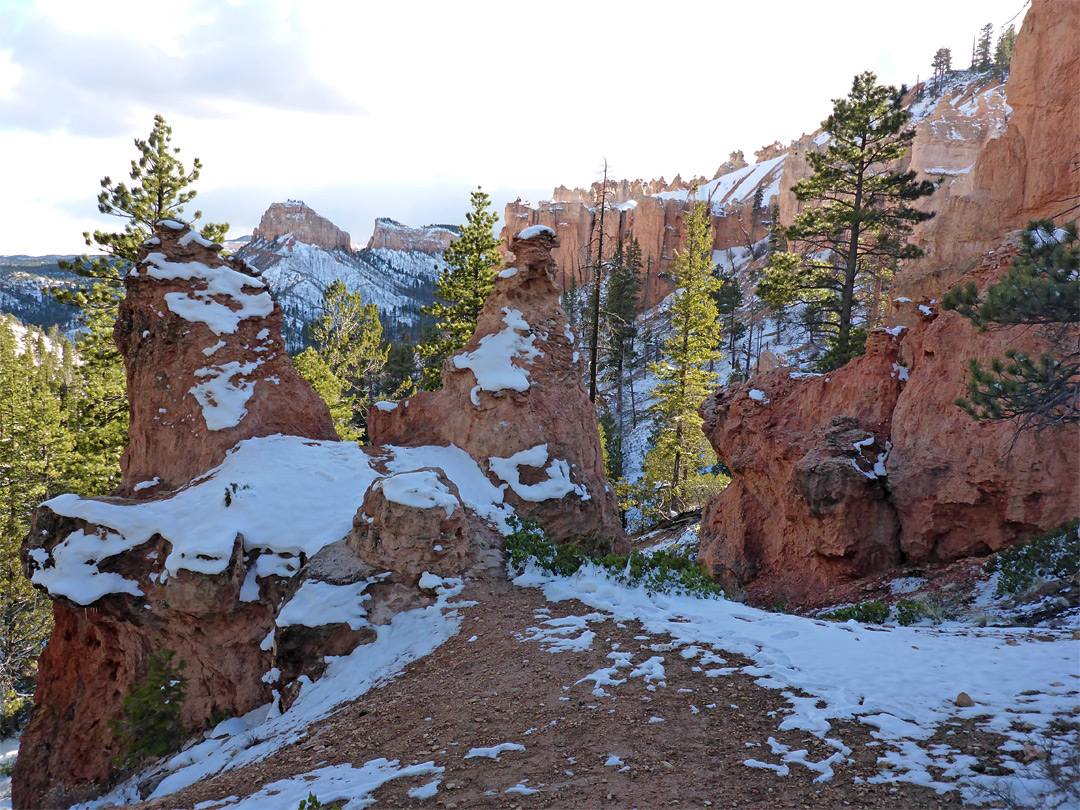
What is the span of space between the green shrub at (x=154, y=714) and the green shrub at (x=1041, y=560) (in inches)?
437

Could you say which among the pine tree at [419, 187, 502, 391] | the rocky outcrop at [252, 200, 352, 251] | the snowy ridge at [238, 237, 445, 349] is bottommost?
the pine tree at [419, 187, 502, 391]

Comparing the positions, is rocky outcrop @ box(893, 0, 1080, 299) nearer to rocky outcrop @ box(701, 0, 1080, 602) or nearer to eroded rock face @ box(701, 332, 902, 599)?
rocky outcrop @ box(701, 0, 1080, 602)

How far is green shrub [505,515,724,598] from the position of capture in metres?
8.23

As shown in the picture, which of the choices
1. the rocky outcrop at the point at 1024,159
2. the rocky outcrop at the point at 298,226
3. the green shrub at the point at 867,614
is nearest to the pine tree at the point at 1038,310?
the green shrub at the point at 867,614

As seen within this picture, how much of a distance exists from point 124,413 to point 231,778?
17063 mm

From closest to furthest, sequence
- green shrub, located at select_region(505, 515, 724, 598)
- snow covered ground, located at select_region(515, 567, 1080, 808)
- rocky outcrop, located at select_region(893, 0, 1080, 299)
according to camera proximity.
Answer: snow covered ground, located at select_region(515, 567, 1080, 808) < green shrub, located at select_region(505, 515, 724, 598) < rocky outcrop, located at select_region(893, 0, 1080, 299)

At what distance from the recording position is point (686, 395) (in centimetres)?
2639

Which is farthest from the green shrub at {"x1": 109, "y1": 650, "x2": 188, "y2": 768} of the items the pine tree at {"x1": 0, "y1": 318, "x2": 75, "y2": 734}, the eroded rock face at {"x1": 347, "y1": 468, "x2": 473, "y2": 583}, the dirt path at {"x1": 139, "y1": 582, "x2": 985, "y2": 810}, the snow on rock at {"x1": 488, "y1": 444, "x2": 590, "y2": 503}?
the pine tree at {"x1": 0, "y1": 318, "x2": 75, "y2": 734}

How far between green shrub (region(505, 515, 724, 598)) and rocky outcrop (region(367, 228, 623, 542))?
0.96 m

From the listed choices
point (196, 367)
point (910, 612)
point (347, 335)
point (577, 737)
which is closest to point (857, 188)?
point (910, 612)

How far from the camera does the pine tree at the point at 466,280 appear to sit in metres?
23.9

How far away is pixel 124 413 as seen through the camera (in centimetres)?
1869

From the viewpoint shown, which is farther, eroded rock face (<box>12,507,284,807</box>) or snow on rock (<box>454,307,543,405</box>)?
snow on rock (<box>454,307,543,405</box>)

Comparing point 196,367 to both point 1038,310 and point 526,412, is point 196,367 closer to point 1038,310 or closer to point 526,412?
point 526,412
